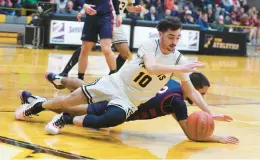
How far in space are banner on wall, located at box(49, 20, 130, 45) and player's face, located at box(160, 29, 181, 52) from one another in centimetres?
1309

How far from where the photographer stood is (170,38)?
5.49 m

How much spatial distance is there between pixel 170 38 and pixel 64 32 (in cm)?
1326

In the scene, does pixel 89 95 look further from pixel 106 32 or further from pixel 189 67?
pixel 106 32

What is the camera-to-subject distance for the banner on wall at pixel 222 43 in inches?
850

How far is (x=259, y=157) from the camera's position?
517 cm

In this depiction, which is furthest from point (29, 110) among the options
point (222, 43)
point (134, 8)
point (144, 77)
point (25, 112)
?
Answer: point (222, 43)

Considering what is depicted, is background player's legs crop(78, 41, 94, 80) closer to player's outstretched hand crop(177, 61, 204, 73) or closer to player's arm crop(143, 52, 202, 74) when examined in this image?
player's arm crop(143, 52, 202, 74)

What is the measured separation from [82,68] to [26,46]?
32.2 feet

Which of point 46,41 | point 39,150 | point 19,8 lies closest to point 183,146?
point 39,150

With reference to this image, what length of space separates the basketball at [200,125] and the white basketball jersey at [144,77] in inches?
18.0

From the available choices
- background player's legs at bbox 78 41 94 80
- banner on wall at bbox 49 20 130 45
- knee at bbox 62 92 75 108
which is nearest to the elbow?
knee at bbox 62 92 75 108

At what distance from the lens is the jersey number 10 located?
562cm

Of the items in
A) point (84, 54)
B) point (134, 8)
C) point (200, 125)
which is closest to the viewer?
point (200, 125)

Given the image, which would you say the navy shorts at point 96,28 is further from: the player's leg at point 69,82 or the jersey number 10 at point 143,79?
the jersey number 10 at point 143,79
